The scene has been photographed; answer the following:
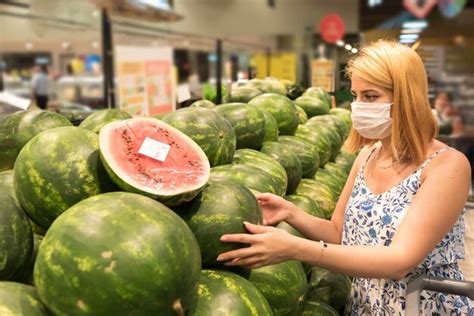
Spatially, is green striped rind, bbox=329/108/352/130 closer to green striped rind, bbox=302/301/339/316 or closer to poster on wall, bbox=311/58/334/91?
poster on wall, bbox=311/58/334/91

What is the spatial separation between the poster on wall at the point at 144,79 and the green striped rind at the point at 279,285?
2.06 meters

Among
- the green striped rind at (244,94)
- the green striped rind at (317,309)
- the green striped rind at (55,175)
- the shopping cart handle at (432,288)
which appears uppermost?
the green striped rind at (244,94)

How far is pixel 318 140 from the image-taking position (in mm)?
2623

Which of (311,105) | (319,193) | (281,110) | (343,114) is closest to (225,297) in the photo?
(319,193)

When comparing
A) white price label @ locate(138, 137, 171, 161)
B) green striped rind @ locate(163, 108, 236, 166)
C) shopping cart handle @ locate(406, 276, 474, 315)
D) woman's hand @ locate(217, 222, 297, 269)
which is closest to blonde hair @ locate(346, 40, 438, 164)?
shopping cart handle @ locate(406, 276, 474, 315)

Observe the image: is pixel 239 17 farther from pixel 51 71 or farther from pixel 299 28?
pixel 51 71

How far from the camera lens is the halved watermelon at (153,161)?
1.18 metres

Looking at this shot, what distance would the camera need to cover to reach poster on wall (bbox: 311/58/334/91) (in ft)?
13.5

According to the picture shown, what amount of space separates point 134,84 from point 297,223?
222 centimetres

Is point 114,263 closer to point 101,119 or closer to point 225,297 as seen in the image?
point 225,297

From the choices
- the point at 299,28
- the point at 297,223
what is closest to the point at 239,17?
the point at 299,28

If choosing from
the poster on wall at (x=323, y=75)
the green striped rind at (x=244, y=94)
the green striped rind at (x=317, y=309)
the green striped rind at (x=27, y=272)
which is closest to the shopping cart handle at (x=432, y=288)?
the green striped rind at (x=317, y=309)

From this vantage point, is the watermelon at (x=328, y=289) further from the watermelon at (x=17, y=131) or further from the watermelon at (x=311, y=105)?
the watermelon at (x=311, y=105)

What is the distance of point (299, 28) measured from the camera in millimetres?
11781
